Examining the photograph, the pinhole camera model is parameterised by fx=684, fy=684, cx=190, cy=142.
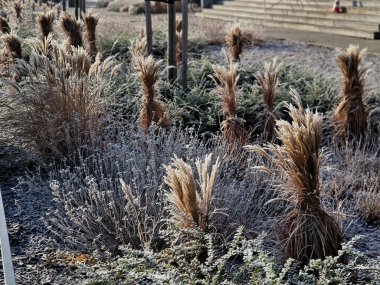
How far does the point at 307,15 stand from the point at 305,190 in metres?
17.0

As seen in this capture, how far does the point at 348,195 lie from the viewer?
5320 millimetres

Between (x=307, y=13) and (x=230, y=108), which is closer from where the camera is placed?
(x=230, y=108)

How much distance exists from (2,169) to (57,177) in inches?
30.3

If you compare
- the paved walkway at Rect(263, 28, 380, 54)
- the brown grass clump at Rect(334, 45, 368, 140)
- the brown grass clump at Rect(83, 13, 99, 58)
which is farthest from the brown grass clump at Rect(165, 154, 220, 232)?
the paved walkway at Rect(263, 28, 380, 54)

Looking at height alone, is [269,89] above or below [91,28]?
below

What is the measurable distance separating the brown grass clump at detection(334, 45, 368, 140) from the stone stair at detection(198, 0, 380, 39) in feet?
30.8

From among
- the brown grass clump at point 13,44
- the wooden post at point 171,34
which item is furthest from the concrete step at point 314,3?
the brown grass clump at point 13,44

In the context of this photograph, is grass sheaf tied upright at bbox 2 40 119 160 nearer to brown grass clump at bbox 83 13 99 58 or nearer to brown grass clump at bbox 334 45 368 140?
brown grass clump at bbox 334 45 368 140

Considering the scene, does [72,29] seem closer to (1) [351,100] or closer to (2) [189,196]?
(1) [351,100]

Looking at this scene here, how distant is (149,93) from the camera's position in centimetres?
611

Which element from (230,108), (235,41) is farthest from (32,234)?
(235,41)

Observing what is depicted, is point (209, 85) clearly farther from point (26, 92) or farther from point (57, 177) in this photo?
point (57, 177)

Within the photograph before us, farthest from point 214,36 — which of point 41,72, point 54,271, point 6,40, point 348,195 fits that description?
point 54,271

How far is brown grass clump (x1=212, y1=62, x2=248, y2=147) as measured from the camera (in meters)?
5.83
